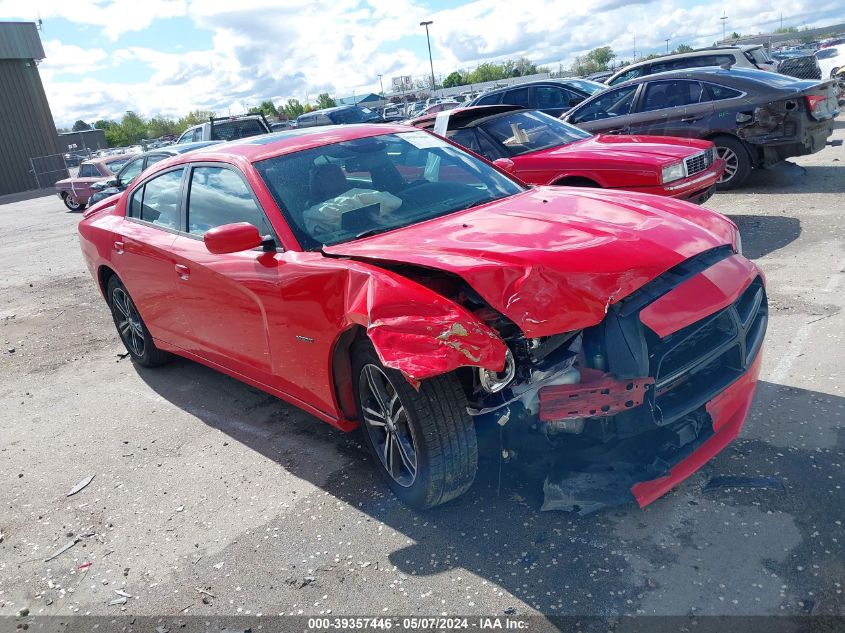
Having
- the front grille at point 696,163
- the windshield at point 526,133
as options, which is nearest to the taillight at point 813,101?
the front grille at point 696,163

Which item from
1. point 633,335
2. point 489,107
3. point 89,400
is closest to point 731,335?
point 633,335

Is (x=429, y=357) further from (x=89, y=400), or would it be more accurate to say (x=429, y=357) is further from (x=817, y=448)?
(x=89, y=400)

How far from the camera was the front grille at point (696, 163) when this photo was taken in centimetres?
689

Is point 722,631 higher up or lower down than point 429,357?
lower down

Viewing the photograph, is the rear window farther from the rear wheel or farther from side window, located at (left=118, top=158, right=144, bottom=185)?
the rear wheel

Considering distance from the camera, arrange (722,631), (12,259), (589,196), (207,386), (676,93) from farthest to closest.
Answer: (12,259) < (676,93) < (207,386) < (589,196) < (722,631)

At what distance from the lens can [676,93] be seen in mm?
9336

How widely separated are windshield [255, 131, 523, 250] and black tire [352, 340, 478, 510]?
768 millimetres

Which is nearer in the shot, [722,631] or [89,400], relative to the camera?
[722,631]

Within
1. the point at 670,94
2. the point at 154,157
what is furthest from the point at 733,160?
the point at 154,157

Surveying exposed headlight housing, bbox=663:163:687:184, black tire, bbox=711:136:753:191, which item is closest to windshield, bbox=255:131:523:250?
exposed headlight housing, bbox=663:163:687:184

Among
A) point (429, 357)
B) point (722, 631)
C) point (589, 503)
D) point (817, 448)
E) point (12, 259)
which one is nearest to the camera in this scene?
point (722, 631)

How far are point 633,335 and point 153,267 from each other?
325 cm

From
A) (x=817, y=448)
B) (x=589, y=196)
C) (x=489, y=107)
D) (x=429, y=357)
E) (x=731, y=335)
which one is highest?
(x=489, y=107)
